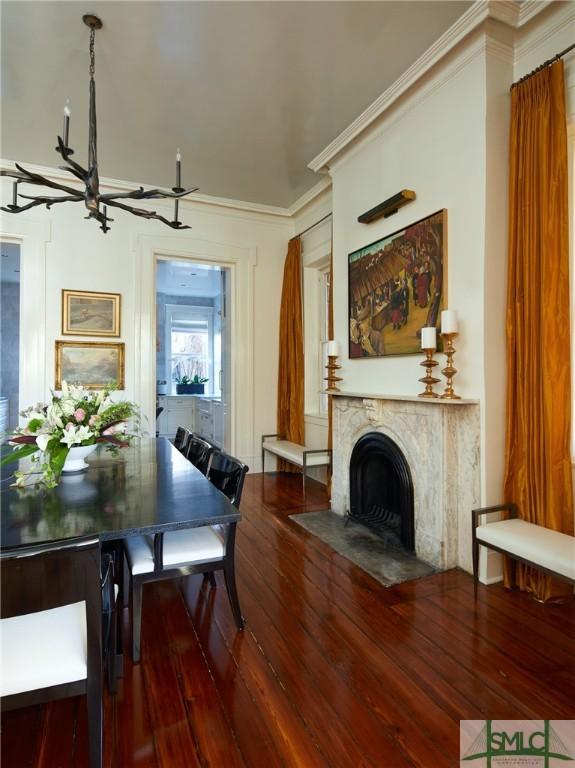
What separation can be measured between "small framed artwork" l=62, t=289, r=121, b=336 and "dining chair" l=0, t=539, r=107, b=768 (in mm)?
3784

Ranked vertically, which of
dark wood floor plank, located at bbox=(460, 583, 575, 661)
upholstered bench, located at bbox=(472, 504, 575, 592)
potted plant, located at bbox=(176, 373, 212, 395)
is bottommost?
dark wood floor plank, located at bbox=(460, 583, 575, 661)

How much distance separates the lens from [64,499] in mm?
1737

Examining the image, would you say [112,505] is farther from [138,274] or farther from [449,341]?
[138,274]

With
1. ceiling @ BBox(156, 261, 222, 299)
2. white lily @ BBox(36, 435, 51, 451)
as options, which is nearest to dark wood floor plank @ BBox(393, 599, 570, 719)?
white lily @ BBox(36, 435, 51, 451)

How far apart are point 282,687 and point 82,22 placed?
12.1 ft

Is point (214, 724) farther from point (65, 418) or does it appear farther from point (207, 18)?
point (207, 18)

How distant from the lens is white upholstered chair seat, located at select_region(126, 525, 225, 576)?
6.04 feet

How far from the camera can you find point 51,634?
128cm

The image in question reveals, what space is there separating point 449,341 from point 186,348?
6.95m

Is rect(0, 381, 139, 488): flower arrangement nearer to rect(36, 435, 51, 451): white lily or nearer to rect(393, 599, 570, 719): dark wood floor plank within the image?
rect(36, 435, 51, 451): white lily

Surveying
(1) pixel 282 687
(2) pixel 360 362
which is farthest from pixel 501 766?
(2) pixel 360 362

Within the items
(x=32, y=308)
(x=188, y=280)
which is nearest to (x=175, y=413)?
(x=188, y=280)

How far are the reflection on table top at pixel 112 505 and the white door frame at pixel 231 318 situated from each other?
2.59 meters

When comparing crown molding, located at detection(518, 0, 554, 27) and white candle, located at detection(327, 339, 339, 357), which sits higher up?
crown molding, located at detection(518, 0, 554, 27)
